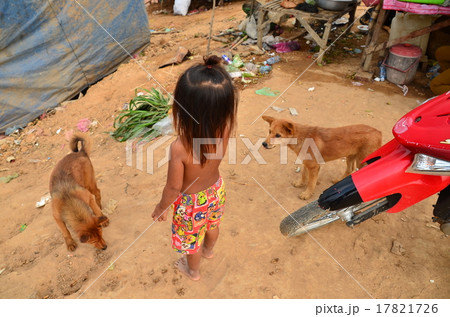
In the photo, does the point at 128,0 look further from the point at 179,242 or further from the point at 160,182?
the point at 179,242

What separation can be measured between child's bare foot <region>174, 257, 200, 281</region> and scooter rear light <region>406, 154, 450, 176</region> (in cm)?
189

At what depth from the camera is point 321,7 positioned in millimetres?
6965

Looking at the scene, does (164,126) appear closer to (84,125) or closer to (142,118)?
(142,118)

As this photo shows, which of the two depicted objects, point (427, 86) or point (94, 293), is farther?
point (427, 86)

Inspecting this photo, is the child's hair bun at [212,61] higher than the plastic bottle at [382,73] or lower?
higher

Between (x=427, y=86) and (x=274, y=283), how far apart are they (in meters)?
5.57

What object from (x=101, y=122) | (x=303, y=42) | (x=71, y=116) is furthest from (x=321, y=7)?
(x=71, y=116)

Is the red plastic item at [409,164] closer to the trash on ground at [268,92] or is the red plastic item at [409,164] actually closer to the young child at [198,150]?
the young child at [198,150]

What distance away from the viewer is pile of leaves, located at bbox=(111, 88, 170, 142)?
16.7 feet

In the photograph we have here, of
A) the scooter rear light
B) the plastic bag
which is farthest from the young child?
the plastic bag

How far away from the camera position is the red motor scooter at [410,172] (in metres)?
1.81

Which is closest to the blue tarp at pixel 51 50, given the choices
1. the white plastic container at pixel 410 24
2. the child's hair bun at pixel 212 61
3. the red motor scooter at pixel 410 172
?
the child's hair bun at pixel 212 61

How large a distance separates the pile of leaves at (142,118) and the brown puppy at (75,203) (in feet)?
5.88
